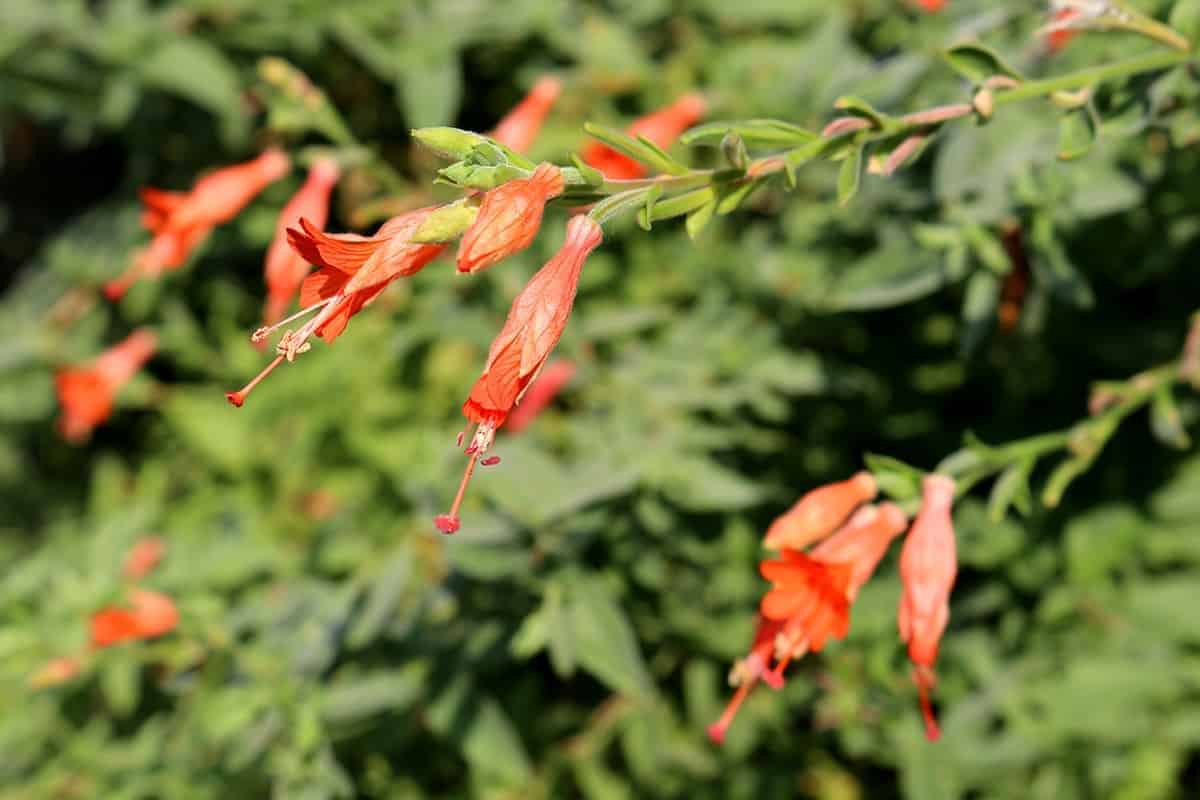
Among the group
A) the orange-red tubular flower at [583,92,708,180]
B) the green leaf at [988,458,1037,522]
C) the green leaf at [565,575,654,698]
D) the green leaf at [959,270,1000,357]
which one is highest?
the orange-red tubular flower at [583,92,708,180]

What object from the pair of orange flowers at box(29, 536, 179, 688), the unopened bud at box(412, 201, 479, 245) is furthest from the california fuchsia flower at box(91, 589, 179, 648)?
the unopened bud at box(412, 201, 479, 245)

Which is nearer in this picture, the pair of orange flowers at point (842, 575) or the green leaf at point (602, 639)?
the pair of orange flowers at point (842, 575)

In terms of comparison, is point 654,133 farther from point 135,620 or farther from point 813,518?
point 135,620

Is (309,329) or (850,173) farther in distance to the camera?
(850,173)

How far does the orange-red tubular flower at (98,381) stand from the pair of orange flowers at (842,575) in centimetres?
269

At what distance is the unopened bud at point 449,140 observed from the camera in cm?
132

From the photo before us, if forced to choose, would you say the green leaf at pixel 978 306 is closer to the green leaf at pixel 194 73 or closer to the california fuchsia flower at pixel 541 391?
the california fuchsia flower at pixel 541 391

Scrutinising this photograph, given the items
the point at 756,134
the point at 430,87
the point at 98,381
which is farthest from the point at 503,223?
the point at 98,381

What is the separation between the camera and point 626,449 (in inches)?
109

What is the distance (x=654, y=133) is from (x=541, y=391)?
81 cm

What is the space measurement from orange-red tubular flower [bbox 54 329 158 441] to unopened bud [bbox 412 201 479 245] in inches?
109

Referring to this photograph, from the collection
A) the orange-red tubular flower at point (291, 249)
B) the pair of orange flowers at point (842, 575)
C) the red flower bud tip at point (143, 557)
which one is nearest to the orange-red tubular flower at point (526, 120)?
the orange-red tubular flower at point (291, 249)

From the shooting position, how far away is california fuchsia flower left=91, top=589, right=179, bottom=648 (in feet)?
8.97

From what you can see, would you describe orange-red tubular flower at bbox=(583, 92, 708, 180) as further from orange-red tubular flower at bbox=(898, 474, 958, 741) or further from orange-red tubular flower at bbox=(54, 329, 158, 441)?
orange-red tubular flower at bbox=(54, 329, 158, 441)
